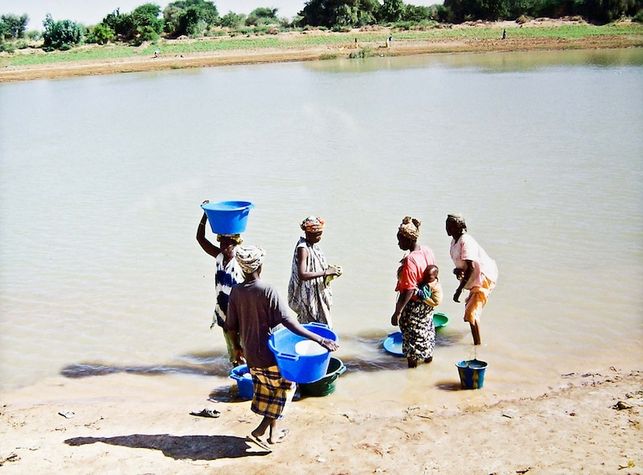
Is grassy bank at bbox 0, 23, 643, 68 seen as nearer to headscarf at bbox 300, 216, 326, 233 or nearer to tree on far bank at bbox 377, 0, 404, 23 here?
tree on far bank at bbox 377, 0, 404, 23

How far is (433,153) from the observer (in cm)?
1431

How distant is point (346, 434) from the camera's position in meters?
4.79

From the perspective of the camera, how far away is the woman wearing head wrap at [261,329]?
14.2 feet

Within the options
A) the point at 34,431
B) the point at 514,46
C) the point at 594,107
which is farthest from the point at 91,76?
the point at 34,431

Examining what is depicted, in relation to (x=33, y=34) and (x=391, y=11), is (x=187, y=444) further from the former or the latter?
(x=33, y=34)

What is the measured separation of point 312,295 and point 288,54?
4226 cm

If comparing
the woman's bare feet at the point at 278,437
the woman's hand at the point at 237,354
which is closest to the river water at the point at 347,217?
the woman's hand at the point at 237,354

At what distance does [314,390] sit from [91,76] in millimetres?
39095

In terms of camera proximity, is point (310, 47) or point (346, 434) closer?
point (346, 434)

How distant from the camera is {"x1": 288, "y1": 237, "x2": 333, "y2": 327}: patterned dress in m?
5.48

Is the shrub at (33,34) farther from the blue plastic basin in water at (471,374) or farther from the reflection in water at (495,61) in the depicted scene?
the blue plastic basin in water at (471,374)

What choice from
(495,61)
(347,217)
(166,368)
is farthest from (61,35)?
(166,368)

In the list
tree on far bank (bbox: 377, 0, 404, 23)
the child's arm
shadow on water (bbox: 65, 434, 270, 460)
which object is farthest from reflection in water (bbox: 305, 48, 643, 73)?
shadow on water (bbox: 65, 434, 270, 460)

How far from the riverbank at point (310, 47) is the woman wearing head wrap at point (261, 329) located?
39.1 m
